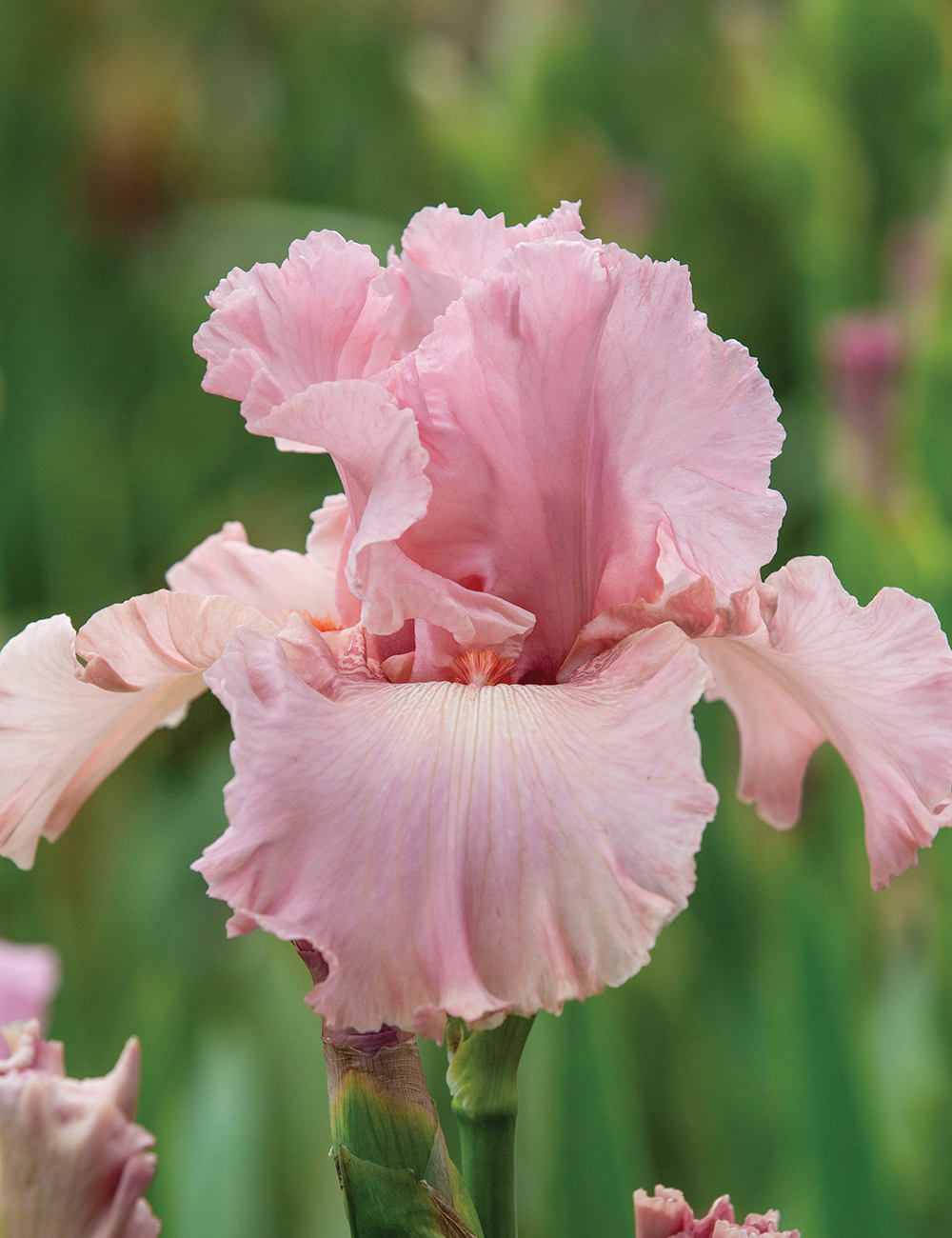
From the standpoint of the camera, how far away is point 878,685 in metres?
0.44

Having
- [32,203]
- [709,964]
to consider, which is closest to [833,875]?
[709,964]

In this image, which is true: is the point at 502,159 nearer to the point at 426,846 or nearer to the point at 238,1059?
the point at 238,1059

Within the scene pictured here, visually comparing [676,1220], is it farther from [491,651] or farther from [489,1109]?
[491,651]

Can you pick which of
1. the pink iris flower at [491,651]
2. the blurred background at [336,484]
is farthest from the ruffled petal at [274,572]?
the blurred background at [336,484]

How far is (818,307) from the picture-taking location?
69.7 inches

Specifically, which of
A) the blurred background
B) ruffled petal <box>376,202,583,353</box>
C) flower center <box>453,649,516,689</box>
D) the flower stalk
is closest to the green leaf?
the flower stalk

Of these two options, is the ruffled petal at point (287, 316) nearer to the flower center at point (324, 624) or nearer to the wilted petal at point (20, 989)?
the flower center at point (324, 624)

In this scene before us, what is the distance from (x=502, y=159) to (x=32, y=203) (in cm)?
134

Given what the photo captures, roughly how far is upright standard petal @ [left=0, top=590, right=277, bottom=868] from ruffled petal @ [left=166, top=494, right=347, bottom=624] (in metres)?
0.06

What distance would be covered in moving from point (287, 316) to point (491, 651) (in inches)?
5.4

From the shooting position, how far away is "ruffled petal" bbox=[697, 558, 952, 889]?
0.43 meters

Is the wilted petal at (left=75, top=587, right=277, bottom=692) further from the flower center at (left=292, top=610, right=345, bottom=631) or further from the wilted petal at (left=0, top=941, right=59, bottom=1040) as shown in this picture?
the wilted petal at (left=0, top=941, right=59, bottom=1040)

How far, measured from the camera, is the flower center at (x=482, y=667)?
1.49 ft

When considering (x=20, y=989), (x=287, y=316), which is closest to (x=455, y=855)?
(x=287, y=316)
